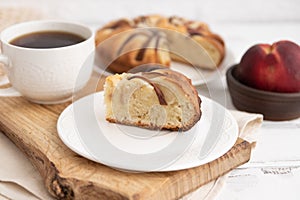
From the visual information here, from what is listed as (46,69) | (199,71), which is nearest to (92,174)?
(46,69)

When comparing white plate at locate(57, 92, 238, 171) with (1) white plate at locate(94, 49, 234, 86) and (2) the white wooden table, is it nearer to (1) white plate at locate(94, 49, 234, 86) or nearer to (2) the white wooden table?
(1) white plate at locate(94, 49, 234, 86)

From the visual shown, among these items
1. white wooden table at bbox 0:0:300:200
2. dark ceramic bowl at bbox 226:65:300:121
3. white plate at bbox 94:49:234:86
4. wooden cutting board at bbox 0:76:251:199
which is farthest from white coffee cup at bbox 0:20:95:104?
white wooden table at bbox 0:0:300:200

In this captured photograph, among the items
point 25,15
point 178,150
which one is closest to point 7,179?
point 178,150

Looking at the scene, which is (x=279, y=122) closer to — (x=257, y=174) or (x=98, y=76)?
(x=257, y=174)

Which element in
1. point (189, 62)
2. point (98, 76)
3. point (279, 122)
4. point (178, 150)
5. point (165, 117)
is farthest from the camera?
point (189, 62)

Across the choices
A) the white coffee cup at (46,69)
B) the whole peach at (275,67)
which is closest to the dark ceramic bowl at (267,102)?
the whole peach at (275,67)

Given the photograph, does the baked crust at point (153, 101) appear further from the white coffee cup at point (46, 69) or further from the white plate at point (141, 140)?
the white coffee cup at point (46, 69)
